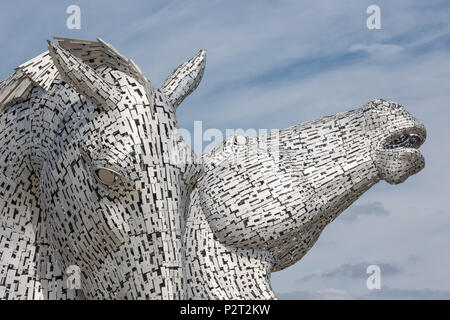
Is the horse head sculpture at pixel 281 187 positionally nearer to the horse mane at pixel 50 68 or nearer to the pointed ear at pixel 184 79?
the pointed ear at pixel 184 79

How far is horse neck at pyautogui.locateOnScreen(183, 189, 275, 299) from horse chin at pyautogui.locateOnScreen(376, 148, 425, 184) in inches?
39.8

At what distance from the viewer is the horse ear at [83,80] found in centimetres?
257

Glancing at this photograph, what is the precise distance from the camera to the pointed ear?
2998 millimetres

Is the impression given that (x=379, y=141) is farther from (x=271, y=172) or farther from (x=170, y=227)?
(x=170, y=227)

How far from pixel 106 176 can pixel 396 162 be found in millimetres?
3548

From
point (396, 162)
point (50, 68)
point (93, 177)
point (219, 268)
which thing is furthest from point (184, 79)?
point (396, 162)

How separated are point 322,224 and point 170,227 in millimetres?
3373

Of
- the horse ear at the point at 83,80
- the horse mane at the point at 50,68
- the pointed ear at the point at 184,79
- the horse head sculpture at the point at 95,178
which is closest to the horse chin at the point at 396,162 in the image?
the pointed ear at the point at 184,79

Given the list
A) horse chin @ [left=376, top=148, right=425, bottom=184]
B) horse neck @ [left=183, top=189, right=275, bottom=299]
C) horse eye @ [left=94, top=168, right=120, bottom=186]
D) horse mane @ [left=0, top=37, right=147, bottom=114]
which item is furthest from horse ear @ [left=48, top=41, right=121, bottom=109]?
horse chin @ [left=376, top=148, right=425, bottom=184]

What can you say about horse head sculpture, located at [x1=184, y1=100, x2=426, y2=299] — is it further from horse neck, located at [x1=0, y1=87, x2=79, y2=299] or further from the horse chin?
horse neck, located at [x1=0, y1=87, x2=79, y2=299]

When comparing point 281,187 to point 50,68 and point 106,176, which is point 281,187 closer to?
point 50,68

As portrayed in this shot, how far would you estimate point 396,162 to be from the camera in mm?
5625
